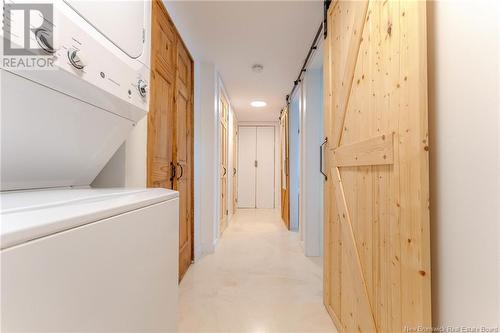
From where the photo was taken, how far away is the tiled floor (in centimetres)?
155

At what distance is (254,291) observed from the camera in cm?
196

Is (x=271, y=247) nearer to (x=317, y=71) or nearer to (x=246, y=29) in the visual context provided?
(x=317, y=71)

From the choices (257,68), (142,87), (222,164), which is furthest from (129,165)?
(222,164)

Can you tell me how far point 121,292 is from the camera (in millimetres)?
583

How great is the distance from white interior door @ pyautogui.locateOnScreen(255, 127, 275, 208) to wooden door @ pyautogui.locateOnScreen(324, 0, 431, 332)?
4.70 metres

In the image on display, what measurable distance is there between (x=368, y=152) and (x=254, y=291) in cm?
141

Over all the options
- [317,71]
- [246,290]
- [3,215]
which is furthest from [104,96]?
[317,71]

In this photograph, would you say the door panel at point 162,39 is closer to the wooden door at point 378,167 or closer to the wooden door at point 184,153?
the wooden door at point 184,153

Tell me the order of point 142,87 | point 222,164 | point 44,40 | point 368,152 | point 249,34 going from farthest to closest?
1. point 222,164
2. point 249,34
3. point 368,152
4. point 142,87
5. point 44,40

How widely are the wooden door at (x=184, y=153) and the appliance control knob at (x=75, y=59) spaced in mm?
1382

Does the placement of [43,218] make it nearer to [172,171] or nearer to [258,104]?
[172,171]

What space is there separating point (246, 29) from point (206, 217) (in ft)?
6.49

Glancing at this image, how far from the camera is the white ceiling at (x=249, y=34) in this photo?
6.42 ft

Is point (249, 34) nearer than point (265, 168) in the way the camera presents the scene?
Yes
